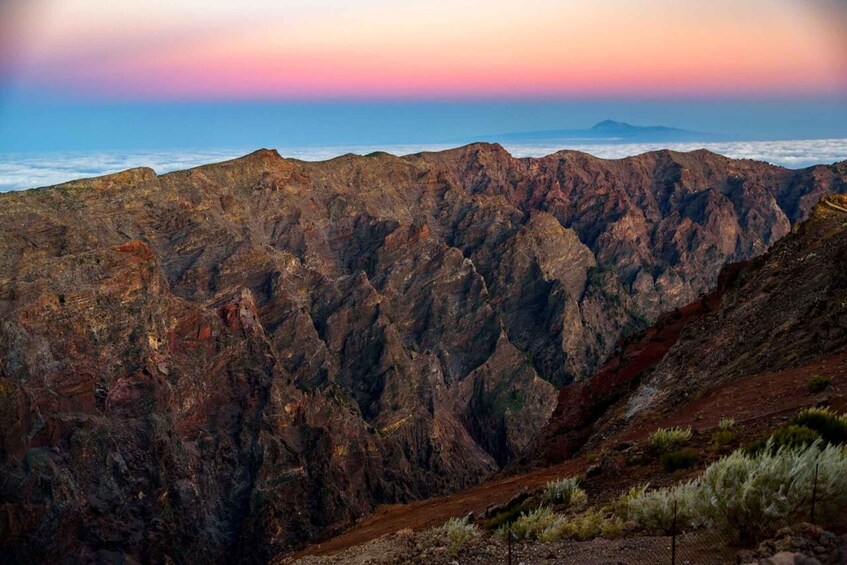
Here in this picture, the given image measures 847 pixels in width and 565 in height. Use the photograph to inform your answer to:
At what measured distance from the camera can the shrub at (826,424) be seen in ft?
40.2

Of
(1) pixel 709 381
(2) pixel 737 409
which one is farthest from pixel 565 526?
(1) pixel 709 381

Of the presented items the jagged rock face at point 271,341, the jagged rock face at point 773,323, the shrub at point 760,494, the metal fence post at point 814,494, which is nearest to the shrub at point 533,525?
the shrub at point 760,494

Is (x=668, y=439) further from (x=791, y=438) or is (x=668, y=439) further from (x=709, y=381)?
(x=709, y=381)

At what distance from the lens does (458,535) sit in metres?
13.7

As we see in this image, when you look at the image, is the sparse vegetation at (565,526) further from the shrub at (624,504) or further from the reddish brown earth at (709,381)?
the reddish brown earth at (709,381)

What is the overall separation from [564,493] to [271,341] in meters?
58.3

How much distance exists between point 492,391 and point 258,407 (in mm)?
35486

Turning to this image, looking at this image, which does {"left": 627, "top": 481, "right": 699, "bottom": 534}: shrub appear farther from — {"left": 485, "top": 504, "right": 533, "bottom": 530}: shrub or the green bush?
{"left": 485, "top": 504, "right": 533, "bottom": 530}: shrub

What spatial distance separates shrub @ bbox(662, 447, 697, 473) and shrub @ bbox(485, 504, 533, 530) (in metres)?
2.95

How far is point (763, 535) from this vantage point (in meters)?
9.87

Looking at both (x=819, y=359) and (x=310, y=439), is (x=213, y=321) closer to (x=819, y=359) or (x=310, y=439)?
(x=310, y=439)

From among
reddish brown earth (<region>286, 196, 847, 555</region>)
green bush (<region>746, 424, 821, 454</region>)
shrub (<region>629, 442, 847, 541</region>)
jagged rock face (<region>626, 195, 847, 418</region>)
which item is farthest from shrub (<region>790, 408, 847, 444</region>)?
jagged rock face (<region>626, 195, 847, 418</region>)

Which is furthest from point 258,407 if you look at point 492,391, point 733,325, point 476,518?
point 476,518

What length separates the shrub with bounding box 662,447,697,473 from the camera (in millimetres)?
14219
